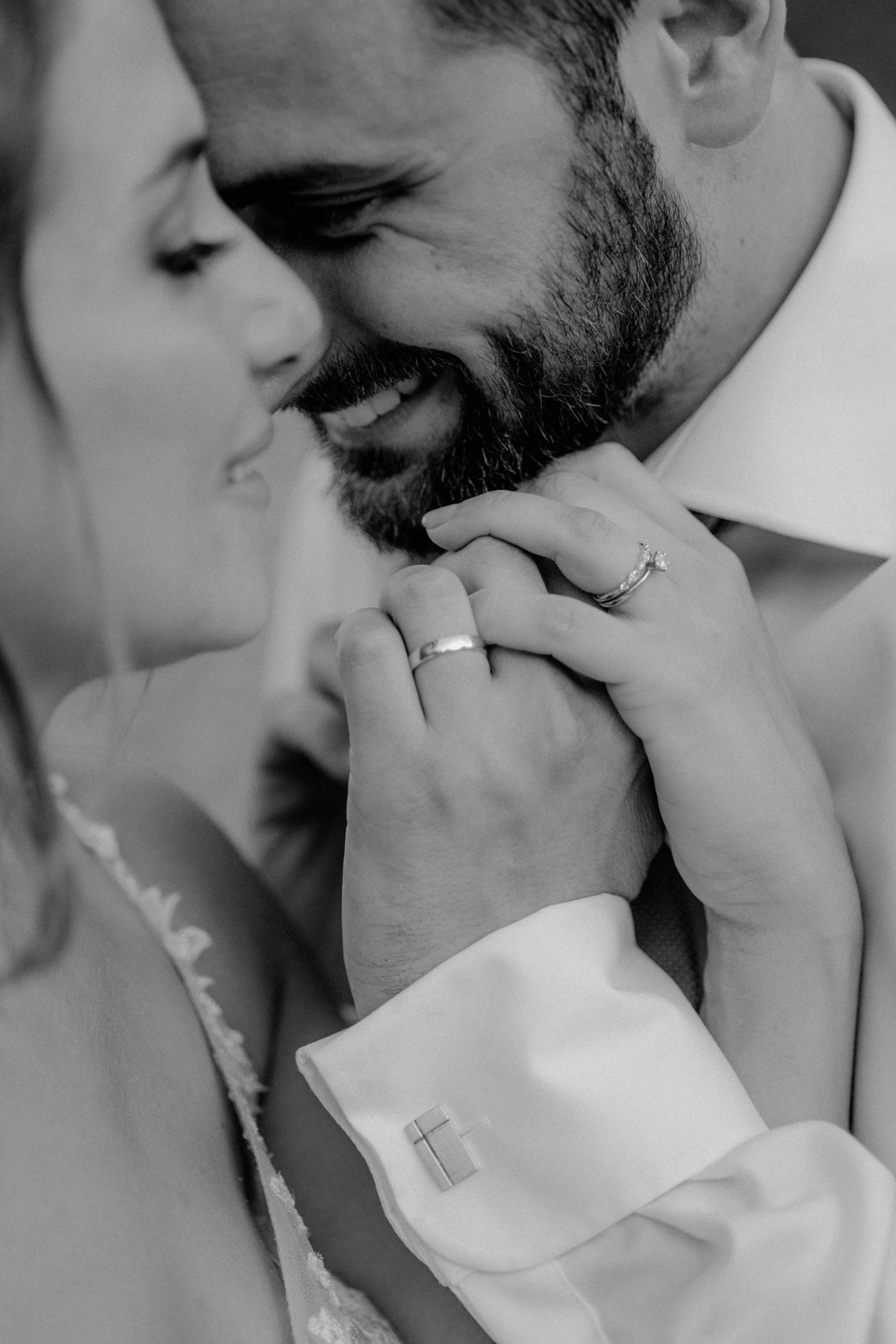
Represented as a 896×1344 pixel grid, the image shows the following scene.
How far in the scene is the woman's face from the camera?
902 mm

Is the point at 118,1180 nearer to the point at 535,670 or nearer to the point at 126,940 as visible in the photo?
the point at 126,940

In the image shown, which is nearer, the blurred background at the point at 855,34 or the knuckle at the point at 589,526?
the knuckle at the point at 589,526

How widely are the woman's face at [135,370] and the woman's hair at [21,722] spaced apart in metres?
0.01

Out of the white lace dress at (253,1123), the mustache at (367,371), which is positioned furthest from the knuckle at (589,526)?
the white lace dress at (253,1123)

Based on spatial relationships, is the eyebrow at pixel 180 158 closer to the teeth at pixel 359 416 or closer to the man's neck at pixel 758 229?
the teeth at pixel 359 416

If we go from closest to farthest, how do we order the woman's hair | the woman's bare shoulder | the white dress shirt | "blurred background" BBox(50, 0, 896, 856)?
the woman's hair, the white dress shirt, the woman's bare shoulder, "blurred background" BBox(50, 0, 896, 856)

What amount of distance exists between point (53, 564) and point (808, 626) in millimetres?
679


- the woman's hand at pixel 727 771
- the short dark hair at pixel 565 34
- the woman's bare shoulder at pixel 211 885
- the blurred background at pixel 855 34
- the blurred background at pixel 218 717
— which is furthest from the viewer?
the blurred background at pixel 218 717

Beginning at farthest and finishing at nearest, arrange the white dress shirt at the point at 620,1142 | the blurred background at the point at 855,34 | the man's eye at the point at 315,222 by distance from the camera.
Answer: the blurred background at the point at 855,34, the man's eye at the point at 315,222, the white dress shirt at the point at 620,1142

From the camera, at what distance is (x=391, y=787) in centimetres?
108

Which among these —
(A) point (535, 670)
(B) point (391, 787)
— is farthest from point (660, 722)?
(B) point (391, 787)

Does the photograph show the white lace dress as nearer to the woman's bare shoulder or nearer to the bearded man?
the woman's bare shoulder

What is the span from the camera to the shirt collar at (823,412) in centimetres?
126

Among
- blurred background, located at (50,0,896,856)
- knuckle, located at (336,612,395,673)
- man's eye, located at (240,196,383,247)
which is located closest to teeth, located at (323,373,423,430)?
man's eye, located at (240,196,383,247)
